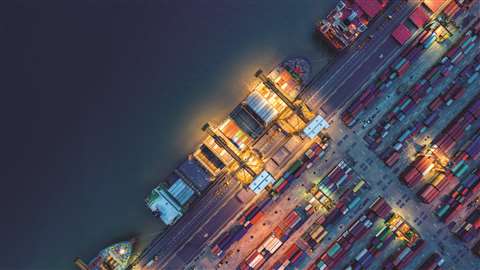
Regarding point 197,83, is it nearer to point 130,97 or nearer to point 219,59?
point 219,59

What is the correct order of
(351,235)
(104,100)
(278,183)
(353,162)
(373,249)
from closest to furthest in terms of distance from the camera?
(278,183), (351,235), (373,249), (104,100), (353,162)

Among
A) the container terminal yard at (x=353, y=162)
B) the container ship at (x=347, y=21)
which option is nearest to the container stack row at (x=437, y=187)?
the container terminal yard at (x=353, y=162)

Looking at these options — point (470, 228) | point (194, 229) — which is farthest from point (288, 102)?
point (470, 228)

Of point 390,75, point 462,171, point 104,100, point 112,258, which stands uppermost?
point 104,100

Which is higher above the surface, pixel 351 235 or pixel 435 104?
pixel 435 104

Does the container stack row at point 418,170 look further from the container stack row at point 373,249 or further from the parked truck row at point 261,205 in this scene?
the parked truck row at point 261,205

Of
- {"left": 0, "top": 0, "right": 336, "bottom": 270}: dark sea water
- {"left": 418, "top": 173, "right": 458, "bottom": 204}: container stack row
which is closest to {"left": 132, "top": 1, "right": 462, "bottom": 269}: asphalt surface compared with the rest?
{"left": 0, "top": 0, "right": 336, "bottom": 270}: dark sea water

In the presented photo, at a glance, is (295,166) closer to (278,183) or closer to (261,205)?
(278,183)
